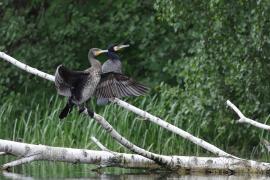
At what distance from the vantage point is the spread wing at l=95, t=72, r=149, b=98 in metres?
9.80

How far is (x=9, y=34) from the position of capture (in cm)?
1673

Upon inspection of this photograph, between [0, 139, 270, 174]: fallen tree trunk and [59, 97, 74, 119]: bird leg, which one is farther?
[59, 97, 74, 119]: bird leg

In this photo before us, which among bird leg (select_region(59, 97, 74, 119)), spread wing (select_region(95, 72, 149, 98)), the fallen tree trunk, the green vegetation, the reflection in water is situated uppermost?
the green vegetation

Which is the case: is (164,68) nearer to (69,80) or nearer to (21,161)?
(69,80)

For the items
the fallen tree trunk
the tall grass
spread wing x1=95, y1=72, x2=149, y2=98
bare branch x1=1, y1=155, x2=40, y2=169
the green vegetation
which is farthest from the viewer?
the tall grass

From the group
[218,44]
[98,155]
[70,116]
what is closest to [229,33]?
[218,44]

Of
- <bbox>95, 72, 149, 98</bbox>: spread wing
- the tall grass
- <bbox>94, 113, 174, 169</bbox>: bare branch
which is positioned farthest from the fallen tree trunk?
the tall grass

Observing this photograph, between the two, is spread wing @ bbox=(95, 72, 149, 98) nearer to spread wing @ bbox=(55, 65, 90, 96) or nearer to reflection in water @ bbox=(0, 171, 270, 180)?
spread wing @ bbox=(55, 65, 90, 96)

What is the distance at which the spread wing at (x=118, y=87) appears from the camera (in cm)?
980

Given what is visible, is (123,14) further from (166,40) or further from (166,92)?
(166,92)

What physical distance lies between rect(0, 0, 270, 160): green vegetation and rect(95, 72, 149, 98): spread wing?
1.97 m

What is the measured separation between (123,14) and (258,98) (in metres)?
4.96

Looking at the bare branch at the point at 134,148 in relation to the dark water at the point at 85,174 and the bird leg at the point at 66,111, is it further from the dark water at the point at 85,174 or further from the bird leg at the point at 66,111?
the bird leg at the point at 66,111

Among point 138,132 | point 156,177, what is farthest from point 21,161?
point 138,132
